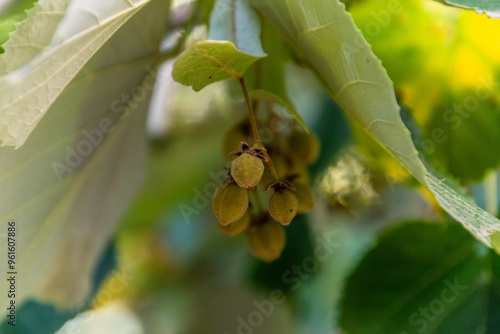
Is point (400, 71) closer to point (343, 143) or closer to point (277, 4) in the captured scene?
point (343, 143)

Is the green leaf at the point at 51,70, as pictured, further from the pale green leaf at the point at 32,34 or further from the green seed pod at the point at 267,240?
the green seed pod at the point at 267,240

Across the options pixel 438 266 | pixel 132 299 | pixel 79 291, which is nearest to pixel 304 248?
pixel 438 266

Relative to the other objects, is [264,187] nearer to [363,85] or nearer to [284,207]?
[284,207]

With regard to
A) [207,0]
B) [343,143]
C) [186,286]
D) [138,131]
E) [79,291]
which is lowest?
[186,286]

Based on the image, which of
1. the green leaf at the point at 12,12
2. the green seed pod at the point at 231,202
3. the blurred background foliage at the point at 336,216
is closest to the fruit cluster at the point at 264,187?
the green seed pod at the point at 231,202

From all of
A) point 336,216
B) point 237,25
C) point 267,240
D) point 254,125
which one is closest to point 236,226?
point 267,240

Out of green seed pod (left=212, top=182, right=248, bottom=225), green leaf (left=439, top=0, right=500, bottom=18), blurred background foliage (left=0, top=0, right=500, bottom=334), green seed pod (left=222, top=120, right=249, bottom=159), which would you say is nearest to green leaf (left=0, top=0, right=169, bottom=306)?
blurred background foliage (left=0, top=0, right=500, bottom=334)
